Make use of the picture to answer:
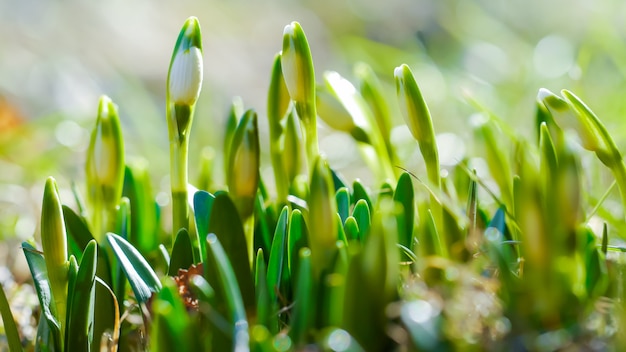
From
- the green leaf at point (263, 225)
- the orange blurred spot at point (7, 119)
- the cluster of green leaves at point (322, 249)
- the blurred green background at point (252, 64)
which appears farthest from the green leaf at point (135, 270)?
the orange blurred spot at point (7, 119)

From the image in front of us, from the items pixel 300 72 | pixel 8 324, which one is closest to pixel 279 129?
pixel 300 72

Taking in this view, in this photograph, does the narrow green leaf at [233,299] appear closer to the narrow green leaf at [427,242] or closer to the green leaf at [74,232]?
the narrow green leaf at [427,242]

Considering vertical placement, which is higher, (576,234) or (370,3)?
(370,3)

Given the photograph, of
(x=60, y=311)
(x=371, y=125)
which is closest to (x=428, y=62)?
(x=371, y=125)

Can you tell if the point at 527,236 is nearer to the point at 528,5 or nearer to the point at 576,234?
the point at 576,234

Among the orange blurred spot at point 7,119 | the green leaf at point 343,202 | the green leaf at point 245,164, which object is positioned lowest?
the green leaf at point 343,202

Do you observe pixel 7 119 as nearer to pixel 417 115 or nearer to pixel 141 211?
pixel 141 211

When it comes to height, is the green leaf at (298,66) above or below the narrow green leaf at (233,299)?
above

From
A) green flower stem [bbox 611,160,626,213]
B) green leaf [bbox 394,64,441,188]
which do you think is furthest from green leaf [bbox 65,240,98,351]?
green flower stem [bbox 611,160,626,213]
